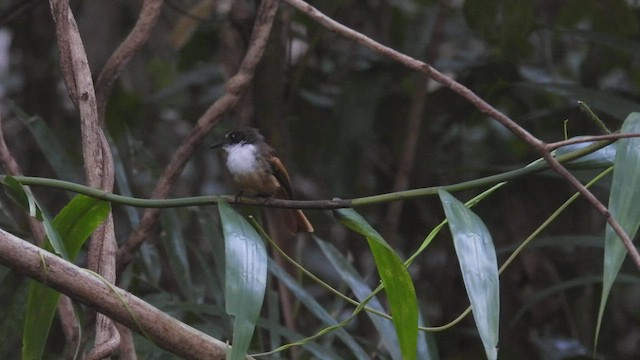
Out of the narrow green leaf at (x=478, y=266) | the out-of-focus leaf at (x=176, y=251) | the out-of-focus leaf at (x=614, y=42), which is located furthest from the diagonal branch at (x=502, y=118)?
the out-of-focus leaf at (x=614, y=42)

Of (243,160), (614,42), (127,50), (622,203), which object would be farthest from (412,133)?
(622,203)

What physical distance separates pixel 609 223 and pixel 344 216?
0.46 m

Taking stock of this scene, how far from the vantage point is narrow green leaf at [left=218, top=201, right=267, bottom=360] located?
5.02ft

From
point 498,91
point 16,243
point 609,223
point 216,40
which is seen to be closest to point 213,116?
point 16,243

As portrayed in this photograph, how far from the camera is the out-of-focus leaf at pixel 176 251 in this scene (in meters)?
2.91

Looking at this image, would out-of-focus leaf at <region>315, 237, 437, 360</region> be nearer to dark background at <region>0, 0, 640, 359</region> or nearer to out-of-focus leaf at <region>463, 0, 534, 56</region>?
dark background at <region>0, 0, 640, 359</region>

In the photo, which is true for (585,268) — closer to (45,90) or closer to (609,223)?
(45,90)

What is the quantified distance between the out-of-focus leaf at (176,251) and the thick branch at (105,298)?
1.26m

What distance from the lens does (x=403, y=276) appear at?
1648mm

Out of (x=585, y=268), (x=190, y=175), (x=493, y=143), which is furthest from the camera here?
(x=190, y=175)

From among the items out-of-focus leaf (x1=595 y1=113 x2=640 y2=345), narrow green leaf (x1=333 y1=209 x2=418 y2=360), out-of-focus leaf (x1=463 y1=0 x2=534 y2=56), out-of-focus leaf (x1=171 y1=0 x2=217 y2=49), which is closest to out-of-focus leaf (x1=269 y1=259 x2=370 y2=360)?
narrow green leaf (x1=333 y1=209 x2=418 y2=360)

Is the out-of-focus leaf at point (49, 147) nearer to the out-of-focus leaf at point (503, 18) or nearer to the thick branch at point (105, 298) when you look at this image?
the thick branch at point (105, 298)

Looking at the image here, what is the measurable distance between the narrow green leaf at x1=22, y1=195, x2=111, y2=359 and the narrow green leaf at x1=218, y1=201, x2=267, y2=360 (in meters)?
0.27

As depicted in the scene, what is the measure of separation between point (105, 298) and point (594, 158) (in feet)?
2.92
